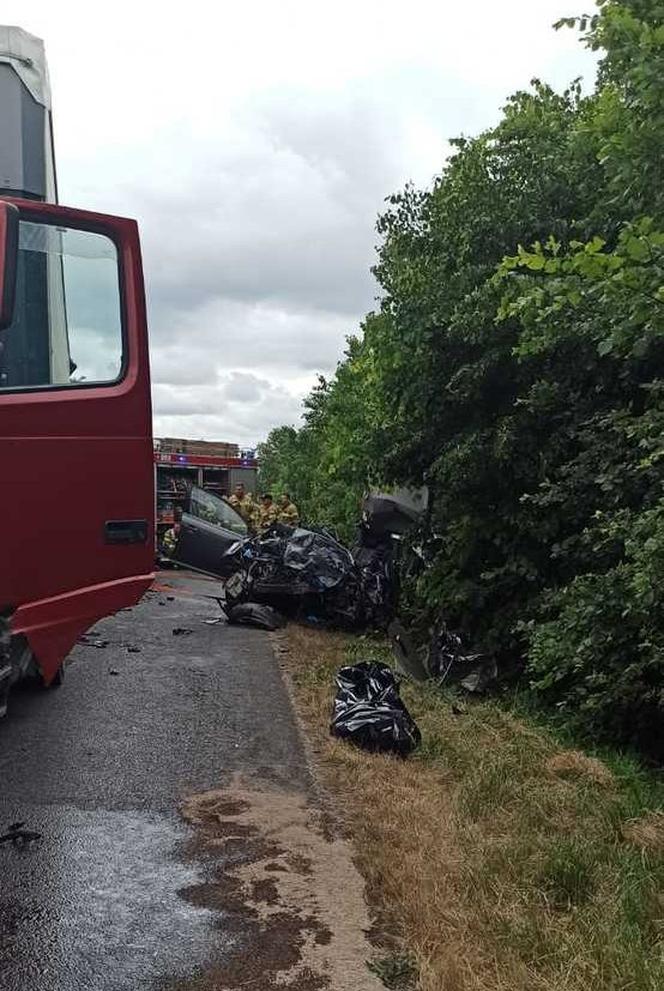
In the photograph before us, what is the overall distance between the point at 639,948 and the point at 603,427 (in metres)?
4.65

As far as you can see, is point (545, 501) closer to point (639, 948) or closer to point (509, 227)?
point (509, 227)

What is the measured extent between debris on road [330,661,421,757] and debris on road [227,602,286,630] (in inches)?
156

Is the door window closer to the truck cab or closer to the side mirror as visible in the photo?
the truck cab

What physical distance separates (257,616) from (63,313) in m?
6.82

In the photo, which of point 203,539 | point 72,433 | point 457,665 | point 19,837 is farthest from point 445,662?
point 203,539

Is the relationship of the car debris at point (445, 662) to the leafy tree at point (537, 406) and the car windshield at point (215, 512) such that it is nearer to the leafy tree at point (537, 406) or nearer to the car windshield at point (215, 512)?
the leafy tree at point (537, 406)

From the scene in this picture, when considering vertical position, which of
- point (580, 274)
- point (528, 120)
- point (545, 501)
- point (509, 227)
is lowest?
point (545, 501)

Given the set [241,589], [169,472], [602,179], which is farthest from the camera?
[169,472]

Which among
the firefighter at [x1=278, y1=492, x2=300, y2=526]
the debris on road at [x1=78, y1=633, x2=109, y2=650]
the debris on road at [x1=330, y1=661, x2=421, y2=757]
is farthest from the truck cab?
the firefighter at [x1=278, y1=492, x2=300, y2=526]

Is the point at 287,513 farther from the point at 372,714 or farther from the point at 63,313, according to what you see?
the point at 63,313

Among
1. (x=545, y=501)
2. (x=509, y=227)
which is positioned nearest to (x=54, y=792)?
(x=545, y=501)

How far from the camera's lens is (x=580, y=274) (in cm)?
394

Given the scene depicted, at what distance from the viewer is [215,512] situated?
13.4m

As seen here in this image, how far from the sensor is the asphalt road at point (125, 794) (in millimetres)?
3107
